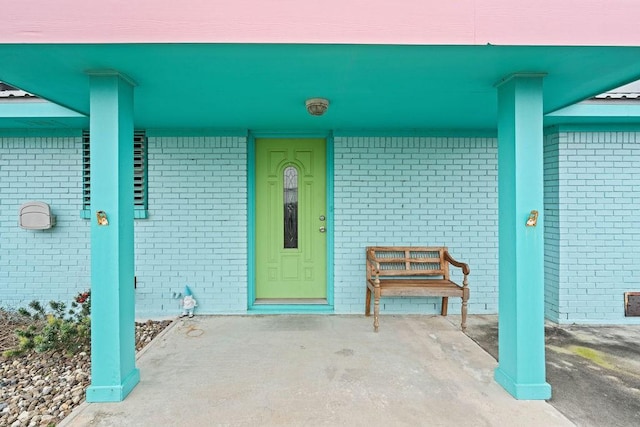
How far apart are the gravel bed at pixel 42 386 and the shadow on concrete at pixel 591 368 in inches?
137

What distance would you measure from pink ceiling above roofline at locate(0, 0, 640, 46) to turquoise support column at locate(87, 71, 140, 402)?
54 centimetres

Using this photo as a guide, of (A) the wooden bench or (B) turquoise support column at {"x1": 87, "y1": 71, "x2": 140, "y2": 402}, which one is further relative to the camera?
(A) the wooden bench

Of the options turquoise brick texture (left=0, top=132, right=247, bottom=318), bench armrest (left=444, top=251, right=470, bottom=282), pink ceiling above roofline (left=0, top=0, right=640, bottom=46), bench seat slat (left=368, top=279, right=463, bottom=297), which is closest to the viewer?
pink ceiling above roofline (left=0, top=0, right=640, bottom=46)

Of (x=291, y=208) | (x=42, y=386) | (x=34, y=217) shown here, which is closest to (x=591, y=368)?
(x=291, y=208)

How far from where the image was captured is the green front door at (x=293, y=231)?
4.62 m

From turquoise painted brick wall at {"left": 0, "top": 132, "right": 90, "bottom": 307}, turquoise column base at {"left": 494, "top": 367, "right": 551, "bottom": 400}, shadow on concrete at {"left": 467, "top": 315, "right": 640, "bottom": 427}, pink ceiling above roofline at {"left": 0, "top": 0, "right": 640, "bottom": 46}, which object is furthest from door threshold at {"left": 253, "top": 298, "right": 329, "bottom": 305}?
pink ceiling above roofline at {"left": 0, "top": 0, "right": 640, "bottom": 46}

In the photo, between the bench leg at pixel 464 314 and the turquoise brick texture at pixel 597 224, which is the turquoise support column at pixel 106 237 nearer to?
the bench leg at pixel 464 314

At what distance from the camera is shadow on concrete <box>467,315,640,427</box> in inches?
94.8

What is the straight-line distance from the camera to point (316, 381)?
2754 mm

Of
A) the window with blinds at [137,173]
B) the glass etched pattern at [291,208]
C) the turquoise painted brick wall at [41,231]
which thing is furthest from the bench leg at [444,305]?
the turquoise painted brick wall at [41,231]

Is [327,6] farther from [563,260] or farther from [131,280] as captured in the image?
[563,260]

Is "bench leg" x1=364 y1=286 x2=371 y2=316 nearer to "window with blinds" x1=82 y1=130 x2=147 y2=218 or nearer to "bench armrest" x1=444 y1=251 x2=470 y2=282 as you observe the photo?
"bench armrest" x1=444 y1=251 x2=470 y2=282

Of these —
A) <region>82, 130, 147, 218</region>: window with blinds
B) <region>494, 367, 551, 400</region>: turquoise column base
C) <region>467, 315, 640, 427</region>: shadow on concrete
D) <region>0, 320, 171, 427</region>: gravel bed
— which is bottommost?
<region>0, 320, 171, 427</region>: gravel bed

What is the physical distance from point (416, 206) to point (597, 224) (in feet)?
6.97
